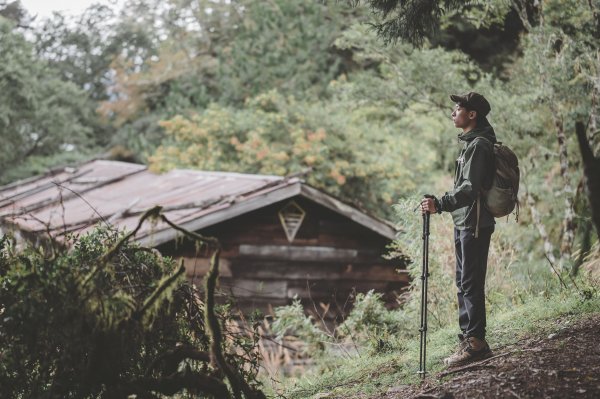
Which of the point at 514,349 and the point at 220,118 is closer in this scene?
the point at 514,349

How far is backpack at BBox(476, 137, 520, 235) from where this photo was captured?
16.0ft

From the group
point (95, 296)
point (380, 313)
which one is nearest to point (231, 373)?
point (95, 296)

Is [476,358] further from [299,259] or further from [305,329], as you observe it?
[299,259]

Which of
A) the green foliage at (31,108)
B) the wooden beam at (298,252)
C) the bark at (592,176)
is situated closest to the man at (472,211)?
the bark at (592,176)

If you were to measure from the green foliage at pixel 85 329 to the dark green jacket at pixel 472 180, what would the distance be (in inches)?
78.1

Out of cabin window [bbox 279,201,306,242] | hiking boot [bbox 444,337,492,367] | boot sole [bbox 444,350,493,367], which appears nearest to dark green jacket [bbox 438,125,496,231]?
hiking boot [bbox 444,337,492,367]

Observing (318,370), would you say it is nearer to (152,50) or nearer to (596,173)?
(596,173)

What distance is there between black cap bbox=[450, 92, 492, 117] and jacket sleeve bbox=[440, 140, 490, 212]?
0.32 metres

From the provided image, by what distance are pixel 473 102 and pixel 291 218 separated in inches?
266

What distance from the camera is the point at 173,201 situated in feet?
38.5

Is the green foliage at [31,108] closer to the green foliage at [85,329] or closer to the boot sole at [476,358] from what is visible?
the green foliage at [85,329]

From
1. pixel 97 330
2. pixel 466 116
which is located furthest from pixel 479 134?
pixel 97 330

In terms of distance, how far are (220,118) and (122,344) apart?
15.9 metres

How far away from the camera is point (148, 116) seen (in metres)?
28.6
